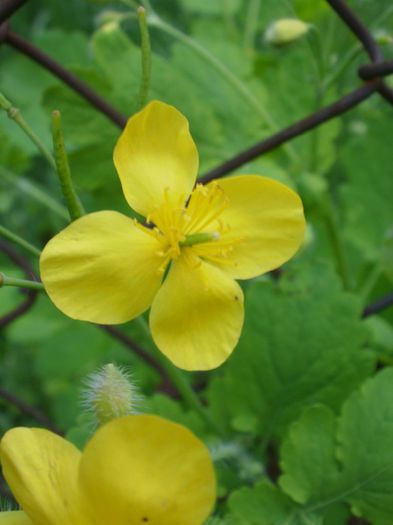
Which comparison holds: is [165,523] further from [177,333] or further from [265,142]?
[265,142]

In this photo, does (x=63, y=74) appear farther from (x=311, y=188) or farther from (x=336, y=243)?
(x=336, y=243)

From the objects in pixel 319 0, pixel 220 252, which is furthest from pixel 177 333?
pixel 319 0

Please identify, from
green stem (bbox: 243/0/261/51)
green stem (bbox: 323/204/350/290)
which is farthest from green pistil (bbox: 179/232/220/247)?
green stem (bbox: 243/0/261/51)

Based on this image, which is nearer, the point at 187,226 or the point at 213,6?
the point at 187,226

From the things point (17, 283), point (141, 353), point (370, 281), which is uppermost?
point (17, 283)

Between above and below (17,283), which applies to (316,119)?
below

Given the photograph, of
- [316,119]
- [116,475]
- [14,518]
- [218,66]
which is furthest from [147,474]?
[218,66]

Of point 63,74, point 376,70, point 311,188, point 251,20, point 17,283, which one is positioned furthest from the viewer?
point 251,20
